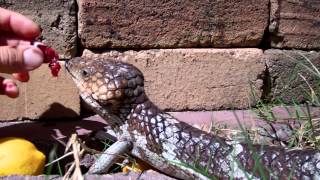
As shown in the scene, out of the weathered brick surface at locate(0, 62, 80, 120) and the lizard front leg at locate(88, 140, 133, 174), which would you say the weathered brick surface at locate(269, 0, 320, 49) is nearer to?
the weathered brick surface at locate(0, 62, 80, 120)

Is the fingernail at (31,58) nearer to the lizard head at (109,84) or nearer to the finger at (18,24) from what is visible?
the finger at (18,24)

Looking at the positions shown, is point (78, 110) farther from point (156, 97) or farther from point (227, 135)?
point (227, 135)

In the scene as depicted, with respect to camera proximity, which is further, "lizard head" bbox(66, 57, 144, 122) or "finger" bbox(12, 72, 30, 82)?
"finger" bbox(12, 72, 30, 82)

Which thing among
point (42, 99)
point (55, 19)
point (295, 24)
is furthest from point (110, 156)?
point (295, 24)

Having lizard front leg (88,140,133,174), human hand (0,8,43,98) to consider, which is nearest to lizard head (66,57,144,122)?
lizard front leg (88,140,133,174)

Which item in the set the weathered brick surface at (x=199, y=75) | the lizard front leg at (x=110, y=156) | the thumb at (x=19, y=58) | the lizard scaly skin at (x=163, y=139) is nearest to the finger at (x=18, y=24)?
the thumb at (x=19, y=58)

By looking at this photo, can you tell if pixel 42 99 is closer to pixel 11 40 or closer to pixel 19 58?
pixel 11 40

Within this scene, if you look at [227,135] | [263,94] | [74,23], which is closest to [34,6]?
[74,23]
